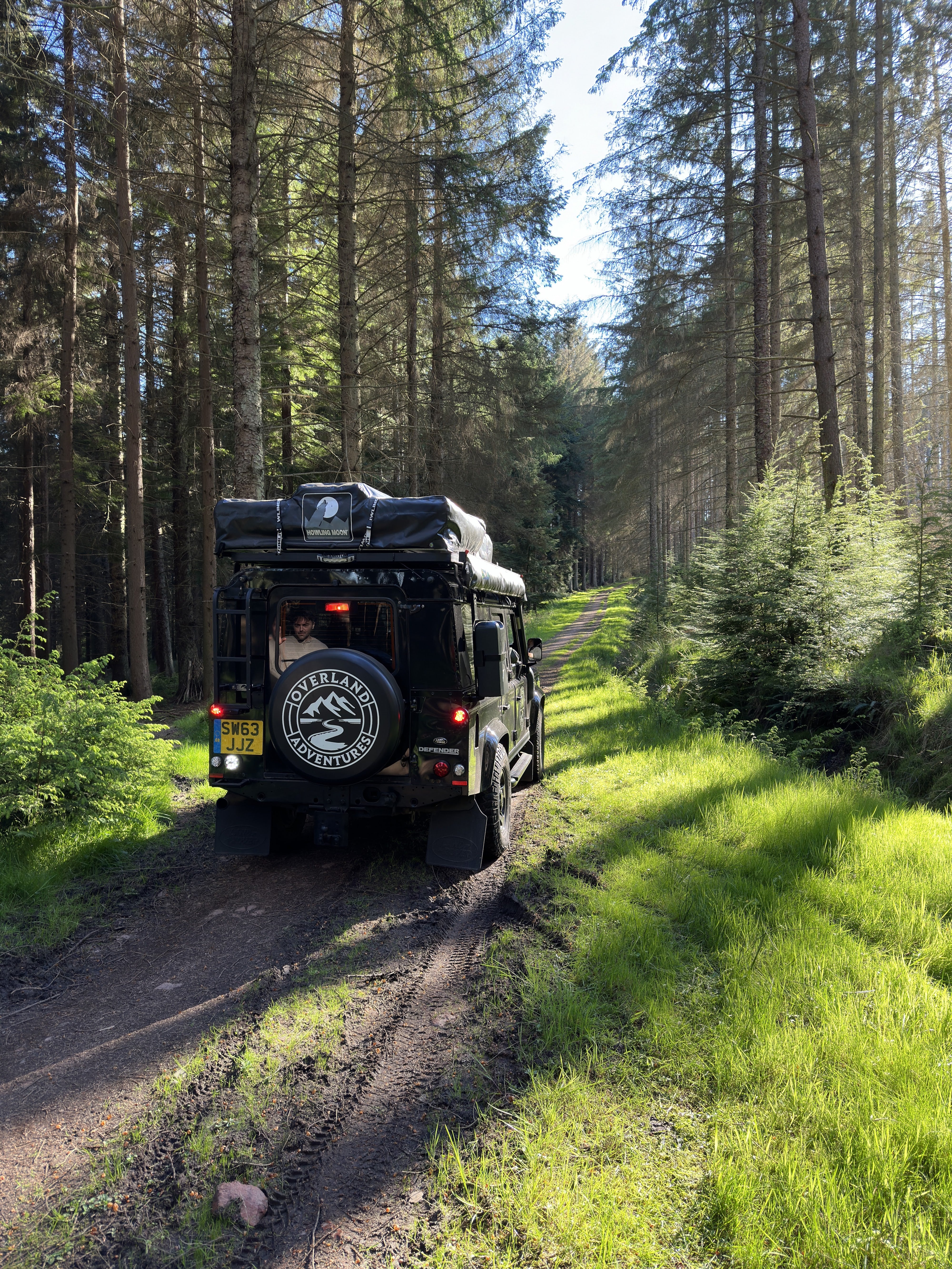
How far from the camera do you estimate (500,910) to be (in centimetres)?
459

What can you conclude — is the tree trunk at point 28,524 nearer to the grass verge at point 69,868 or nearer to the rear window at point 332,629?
the grass verge at point 69,868

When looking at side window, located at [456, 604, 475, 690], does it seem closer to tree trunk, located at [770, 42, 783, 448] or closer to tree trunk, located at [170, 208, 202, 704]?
tree trunk, located at [770, 42, 783, 448]

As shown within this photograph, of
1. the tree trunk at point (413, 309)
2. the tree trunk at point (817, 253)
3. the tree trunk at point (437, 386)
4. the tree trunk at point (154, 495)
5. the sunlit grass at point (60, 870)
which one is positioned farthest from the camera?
the tree trunk at point (154, 495)

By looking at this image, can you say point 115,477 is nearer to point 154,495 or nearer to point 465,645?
point 154,495

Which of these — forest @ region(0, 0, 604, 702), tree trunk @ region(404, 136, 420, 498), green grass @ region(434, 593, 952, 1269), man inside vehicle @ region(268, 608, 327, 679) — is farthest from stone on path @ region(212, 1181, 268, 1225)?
tree trunk @ region(404, 136, 420, 498)

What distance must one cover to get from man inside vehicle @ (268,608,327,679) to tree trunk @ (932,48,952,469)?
23.0 m

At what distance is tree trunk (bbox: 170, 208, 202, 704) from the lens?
16.0 m

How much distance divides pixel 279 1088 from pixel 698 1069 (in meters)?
1.79

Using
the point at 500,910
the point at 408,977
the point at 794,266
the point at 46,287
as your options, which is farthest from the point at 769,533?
the point at 46,287

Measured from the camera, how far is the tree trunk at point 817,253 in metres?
10.3

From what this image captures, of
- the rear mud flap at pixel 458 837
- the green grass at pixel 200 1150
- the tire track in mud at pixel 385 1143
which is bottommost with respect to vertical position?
the tire track in mud at pixel 385 1143

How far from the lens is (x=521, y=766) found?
675cm

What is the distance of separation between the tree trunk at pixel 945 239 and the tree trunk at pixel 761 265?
8.44m

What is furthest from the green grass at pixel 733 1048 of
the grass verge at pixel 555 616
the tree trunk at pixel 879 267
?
the grass verge at pixel 555 616
